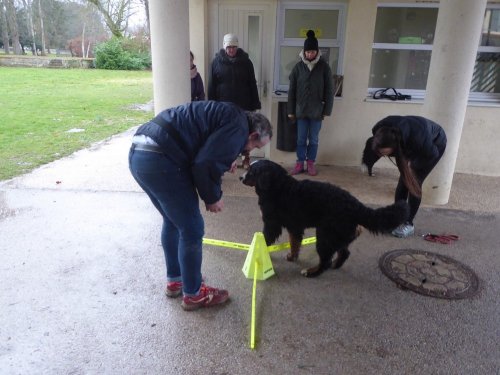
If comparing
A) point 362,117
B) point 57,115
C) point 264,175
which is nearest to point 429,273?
point 264,175

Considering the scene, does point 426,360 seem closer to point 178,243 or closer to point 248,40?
point 178,243

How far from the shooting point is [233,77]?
580 centimetres

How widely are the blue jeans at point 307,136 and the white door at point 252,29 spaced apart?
2.61ft

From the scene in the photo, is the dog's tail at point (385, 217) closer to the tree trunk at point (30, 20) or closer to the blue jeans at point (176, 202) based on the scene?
the blue jeans at point (176, 202)

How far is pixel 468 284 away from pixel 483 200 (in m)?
2.46

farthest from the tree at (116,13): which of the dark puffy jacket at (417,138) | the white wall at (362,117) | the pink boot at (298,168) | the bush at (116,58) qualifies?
the dark puffy jacket at (417,138)

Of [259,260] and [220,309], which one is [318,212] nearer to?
[259,260]

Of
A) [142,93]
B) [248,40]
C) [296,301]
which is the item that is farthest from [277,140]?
[142,93]

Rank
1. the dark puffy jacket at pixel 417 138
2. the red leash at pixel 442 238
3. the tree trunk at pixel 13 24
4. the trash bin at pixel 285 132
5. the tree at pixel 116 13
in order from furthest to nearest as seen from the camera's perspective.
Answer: the tree trunk at pixel 13 24
the tree at pixel 116 13
the trash bin at pixel 285 132
the red leash at pixel 442 238
the dark puffy jacket at pixel 417 138

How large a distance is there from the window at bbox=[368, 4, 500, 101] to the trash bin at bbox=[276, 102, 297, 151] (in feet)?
4.80

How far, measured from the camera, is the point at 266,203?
3371mm

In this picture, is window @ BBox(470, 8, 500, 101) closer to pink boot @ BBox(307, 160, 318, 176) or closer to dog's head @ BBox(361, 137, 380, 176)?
pink boot @ BBox(307, 160, 318, 176)

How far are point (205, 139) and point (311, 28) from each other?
4.73m

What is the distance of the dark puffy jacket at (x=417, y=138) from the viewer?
362 centimetres
